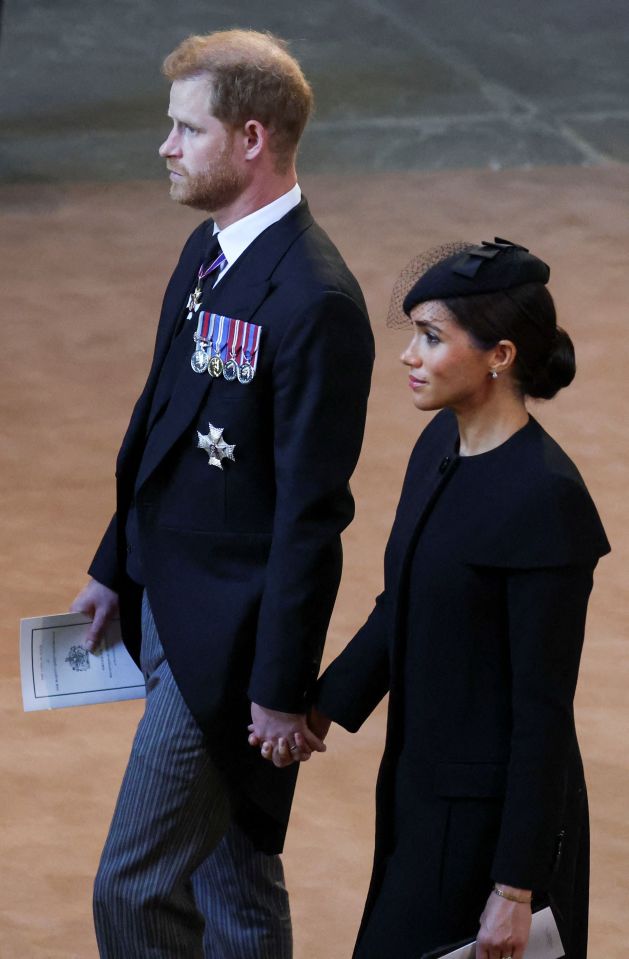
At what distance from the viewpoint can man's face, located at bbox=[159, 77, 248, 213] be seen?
256 centimetres

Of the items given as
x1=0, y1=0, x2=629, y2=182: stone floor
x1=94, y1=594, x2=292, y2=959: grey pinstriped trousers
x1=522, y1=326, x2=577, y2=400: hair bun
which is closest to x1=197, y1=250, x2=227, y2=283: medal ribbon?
x1=94, y1=594, x2=292, y2=959: grey pinstriped trousers

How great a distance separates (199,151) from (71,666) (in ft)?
3.15

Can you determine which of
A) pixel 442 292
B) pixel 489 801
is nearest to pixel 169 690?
pixel 489 801

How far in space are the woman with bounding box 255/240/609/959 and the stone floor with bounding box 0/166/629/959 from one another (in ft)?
3.66

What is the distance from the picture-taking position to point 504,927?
2.20 m

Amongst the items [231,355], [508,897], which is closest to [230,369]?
[231,355]

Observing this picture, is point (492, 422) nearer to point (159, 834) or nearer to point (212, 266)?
point (212, 266)

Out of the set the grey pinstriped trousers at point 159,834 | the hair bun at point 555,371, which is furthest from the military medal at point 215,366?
the hair bun at point 555,371

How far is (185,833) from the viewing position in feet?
8.55

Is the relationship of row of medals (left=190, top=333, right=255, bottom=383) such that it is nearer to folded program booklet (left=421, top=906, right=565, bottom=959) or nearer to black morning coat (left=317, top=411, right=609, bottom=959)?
black morning coat (left=317, top=411, right=609, bottom=959)

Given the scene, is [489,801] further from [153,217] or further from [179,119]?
[153,217]

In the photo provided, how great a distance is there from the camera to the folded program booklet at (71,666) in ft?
9.38

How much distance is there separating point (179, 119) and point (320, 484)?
2.09 feet

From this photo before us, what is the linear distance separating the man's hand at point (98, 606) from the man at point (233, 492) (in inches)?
9.7
